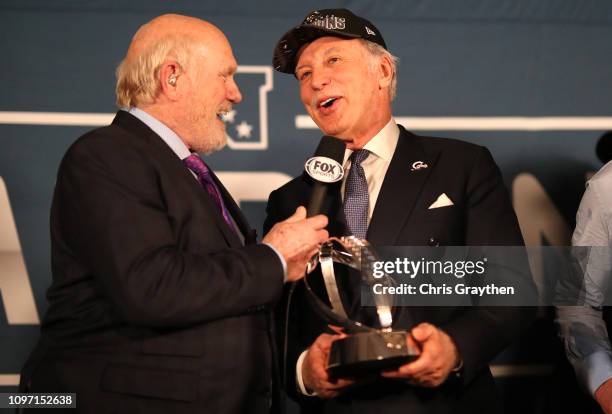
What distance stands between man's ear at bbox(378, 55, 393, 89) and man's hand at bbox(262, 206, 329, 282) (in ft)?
2.13

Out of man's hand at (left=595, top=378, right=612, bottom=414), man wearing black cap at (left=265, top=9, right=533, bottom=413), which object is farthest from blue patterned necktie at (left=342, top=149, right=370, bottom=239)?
man's hand at (left=595, top=378, right=612, bottom=414)

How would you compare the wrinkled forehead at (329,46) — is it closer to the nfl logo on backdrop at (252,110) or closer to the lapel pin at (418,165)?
the lapel pin at (418,165)

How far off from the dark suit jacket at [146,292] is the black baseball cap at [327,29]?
0.64 meters

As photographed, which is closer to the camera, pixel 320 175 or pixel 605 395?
pixel 320 175

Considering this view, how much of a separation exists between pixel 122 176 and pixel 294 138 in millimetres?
1241

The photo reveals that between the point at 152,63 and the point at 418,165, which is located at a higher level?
the point at 152,63

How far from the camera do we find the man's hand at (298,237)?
5.06 feet

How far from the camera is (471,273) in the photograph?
181 centimetres

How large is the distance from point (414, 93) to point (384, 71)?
0.61 meters

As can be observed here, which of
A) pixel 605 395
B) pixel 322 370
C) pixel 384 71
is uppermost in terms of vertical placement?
pixel 384 71

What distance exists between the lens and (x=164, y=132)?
168cm

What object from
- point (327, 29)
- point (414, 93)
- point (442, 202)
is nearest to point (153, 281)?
point (442, 202)

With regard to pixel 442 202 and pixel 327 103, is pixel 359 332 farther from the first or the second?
pixel 327 103

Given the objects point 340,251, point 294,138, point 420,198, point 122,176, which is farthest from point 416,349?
point 294,138
